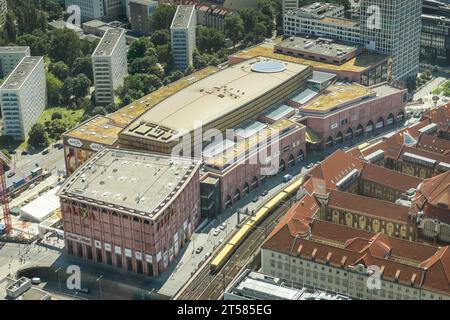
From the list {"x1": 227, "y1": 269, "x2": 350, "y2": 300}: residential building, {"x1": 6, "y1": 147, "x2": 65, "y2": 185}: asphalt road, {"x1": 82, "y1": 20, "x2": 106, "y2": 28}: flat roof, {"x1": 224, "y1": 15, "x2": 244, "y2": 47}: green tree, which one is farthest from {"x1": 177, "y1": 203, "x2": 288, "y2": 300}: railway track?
{"x1": 82, "y1": 20, "x2": 106, "y2": 28}: flat roof

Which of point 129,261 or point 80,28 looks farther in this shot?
point 80,28

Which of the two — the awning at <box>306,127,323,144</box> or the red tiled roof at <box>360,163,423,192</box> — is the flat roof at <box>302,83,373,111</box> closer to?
the awning at <box>306,127,323,144</box>

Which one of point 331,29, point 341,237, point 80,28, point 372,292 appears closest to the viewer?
point 372,292

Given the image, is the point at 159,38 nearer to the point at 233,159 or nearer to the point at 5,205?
the point at 233,159

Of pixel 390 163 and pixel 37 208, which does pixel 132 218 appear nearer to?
pixel 37 208

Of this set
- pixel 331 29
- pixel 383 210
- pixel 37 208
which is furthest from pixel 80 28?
pixel 383 210

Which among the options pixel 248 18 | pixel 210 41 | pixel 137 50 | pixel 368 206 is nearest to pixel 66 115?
pixel 137 50
